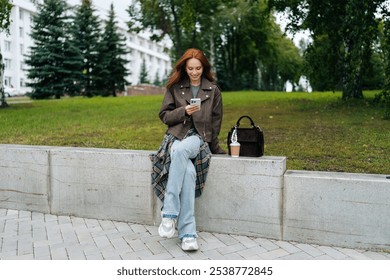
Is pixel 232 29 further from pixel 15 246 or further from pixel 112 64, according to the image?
pixel 15 246

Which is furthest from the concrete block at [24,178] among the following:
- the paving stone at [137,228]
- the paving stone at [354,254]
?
the paving stone at [354,254]

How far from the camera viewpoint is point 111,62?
126 feet

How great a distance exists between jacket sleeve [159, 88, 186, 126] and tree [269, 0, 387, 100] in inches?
244

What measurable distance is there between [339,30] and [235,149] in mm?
9816

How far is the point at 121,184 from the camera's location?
193 inches

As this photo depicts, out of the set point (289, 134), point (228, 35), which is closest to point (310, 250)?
point (289, 134)

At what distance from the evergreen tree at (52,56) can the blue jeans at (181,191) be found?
30665mm

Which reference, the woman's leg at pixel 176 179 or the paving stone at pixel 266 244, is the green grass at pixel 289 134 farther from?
the woman's leg at pixel 176 179

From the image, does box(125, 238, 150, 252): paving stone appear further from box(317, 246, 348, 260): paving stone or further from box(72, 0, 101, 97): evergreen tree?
box(72, 0, 101, 97): evergreen tree

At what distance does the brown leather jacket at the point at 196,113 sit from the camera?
434 centimetres

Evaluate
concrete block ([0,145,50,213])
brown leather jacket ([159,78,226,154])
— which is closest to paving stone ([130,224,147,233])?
brown leather jacket ([159,78,226,154])

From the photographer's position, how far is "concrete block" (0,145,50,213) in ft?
17.4
